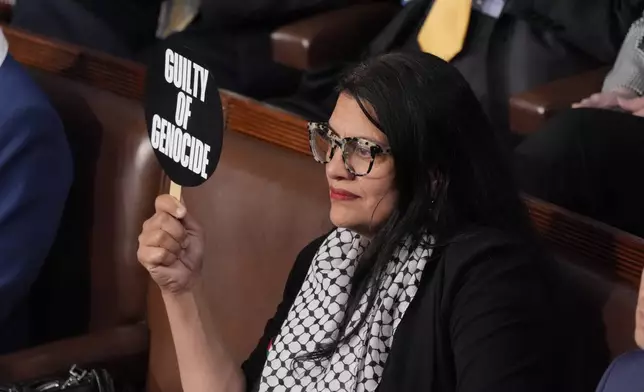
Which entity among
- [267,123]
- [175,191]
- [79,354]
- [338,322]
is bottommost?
[79,354]

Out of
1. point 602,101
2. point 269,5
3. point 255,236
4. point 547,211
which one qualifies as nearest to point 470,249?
point 547,211

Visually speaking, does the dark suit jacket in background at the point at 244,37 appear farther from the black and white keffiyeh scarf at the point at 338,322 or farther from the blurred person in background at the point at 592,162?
the black and white keffiyeh scarf at the point at 338,322

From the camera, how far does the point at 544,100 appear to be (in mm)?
1771

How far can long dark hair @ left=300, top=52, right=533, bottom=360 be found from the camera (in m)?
1.14

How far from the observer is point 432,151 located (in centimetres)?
115

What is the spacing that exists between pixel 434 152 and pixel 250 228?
45 cm

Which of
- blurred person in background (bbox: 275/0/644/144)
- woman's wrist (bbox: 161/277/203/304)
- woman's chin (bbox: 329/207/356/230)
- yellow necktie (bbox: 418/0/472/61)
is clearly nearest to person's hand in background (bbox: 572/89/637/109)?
blurred person in background (bbox: 275/0/644/144)

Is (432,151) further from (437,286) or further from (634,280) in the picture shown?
(634,280)

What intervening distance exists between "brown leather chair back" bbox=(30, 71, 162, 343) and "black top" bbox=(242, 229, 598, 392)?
2.13 ft

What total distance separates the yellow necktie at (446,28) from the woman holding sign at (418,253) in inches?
34.9

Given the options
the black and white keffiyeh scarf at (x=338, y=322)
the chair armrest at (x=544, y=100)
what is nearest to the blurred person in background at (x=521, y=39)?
the chair armrest at (x=544, y=100)

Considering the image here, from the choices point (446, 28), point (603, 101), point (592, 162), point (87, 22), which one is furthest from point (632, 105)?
point (87, 22)

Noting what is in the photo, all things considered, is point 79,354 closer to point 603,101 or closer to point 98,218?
point 98,218

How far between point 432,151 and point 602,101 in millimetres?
687
